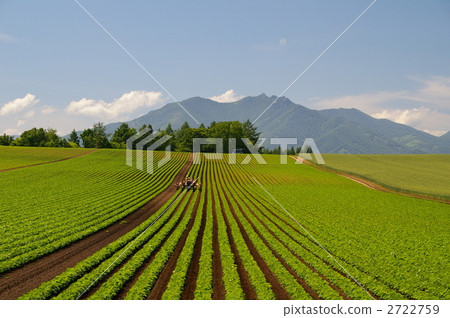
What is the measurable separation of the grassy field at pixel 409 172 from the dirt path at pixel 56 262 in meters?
47.9

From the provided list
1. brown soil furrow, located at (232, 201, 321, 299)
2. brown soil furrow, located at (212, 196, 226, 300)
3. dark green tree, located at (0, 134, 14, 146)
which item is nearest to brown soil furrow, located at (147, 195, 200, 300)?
brown soil furrow, located at (212, 196, 226, 300)

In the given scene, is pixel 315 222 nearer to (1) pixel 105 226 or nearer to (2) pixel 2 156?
(1) pixel 105 226

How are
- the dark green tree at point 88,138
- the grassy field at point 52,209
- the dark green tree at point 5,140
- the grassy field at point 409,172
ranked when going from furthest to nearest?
the dark green tree at point 88,138, the dark green tree at point 5,140, the grassy field at point 409,172, the grassy field at point 52,209

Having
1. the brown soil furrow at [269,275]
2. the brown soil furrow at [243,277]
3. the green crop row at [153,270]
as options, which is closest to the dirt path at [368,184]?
the brown soil furrow at [269,275]

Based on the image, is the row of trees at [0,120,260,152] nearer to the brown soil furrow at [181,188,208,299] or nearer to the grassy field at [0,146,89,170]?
the grassy field at [0,146,89,170]

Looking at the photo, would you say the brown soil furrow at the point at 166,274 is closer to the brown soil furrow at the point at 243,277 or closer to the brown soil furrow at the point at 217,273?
the brown soil furrow at the point at 217,273

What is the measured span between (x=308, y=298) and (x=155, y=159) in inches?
2818

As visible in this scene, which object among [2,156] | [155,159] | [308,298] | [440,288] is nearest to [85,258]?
[308,298]

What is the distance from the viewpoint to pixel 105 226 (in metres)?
19.4

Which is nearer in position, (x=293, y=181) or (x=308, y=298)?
(x=308, y=298)

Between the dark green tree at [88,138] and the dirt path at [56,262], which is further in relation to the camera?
the dark green tree at [88,138]

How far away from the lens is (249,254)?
578 inches

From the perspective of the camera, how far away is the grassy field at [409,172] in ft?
176

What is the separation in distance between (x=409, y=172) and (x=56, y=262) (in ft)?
287
